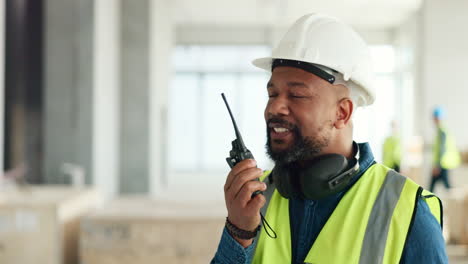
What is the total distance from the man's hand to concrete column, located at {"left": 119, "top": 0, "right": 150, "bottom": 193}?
34.9ft

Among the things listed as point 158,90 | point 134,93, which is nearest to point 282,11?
point 158,90

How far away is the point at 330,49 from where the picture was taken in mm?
1652

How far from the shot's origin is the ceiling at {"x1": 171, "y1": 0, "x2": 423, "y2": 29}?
56.8ft

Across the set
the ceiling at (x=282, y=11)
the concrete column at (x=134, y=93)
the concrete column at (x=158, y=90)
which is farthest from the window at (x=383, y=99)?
the concrete column at (x=134, y=93)

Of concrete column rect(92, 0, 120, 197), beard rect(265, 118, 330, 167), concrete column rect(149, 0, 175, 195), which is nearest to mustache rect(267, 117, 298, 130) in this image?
beard rect(265, 118, 330, 167)

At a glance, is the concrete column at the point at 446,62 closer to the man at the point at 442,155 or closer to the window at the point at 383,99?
the man at the point at 442,155

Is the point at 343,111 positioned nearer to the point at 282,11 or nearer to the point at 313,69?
the point at 313,69

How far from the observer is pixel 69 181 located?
7.31 metres

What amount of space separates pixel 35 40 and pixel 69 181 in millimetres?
1727

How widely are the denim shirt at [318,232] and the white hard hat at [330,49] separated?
0.22m

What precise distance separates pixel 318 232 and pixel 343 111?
1.11ft

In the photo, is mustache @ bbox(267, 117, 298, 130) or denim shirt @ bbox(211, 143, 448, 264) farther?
mustache @ bbox(267, 117, 298, 130)

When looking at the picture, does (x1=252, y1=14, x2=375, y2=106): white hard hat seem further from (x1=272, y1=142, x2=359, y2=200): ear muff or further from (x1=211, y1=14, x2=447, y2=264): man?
(x1=272, y1=142, x2=359, y2=200): ear muff

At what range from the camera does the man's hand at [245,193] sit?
1467 mm
